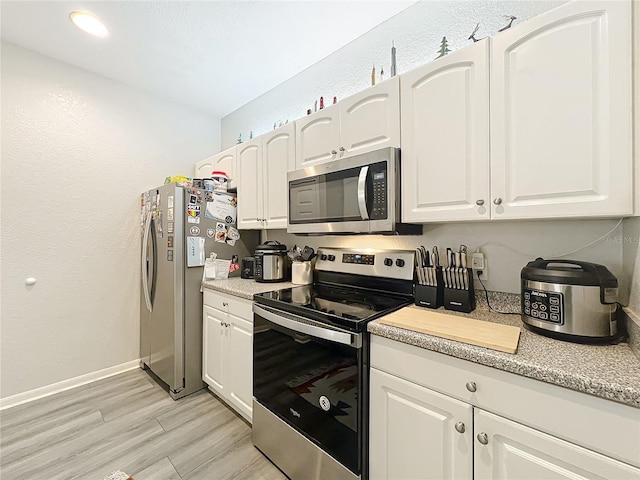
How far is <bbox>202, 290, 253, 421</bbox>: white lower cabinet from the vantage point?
71.1 inches

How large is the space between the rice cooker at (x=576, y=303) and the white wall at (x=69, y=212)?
3.13 m

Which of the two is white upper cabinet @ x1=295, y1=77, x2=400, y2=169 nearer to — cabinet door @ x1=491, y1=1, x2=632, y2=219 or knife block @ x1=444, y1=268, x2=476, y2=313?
cabinet door @ x1=491, y1=1, x2=632, y2=219

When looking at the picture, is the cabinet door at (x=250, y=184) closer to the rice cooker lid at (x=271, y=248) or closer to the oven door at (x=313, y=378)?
the rice cooker lid at (x=271, y=248)

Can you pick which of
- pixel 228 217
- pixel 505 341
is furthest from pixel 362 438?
pixel 228 217

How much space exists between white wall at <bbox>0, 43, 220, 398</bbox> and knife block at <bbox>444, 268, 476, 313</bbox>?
279 centimetres

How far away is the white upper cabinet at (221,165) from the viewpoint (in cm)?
258

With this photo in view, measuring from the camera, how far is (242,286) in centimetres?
204

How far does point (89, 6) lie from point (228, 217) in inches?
62.8

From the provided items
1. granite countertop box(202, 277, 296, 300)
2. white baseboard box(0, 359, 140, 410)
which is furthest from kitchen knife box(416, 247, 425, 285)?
white baseboard box(0, 359, 140, 410)

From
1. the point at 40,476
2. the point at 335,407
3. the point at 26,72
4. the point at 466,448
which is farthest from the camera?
the point at 26,72

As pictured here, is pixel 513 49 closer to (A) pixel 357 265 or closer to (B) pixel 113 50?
(A) pixel 357 265

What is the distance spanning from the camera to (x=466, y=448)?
37.1 inches

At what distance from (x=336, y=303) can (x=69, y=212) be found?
95.8 inches

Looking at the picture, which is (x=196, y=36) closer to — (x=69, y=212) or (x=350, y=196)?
(x=350, y=196)
